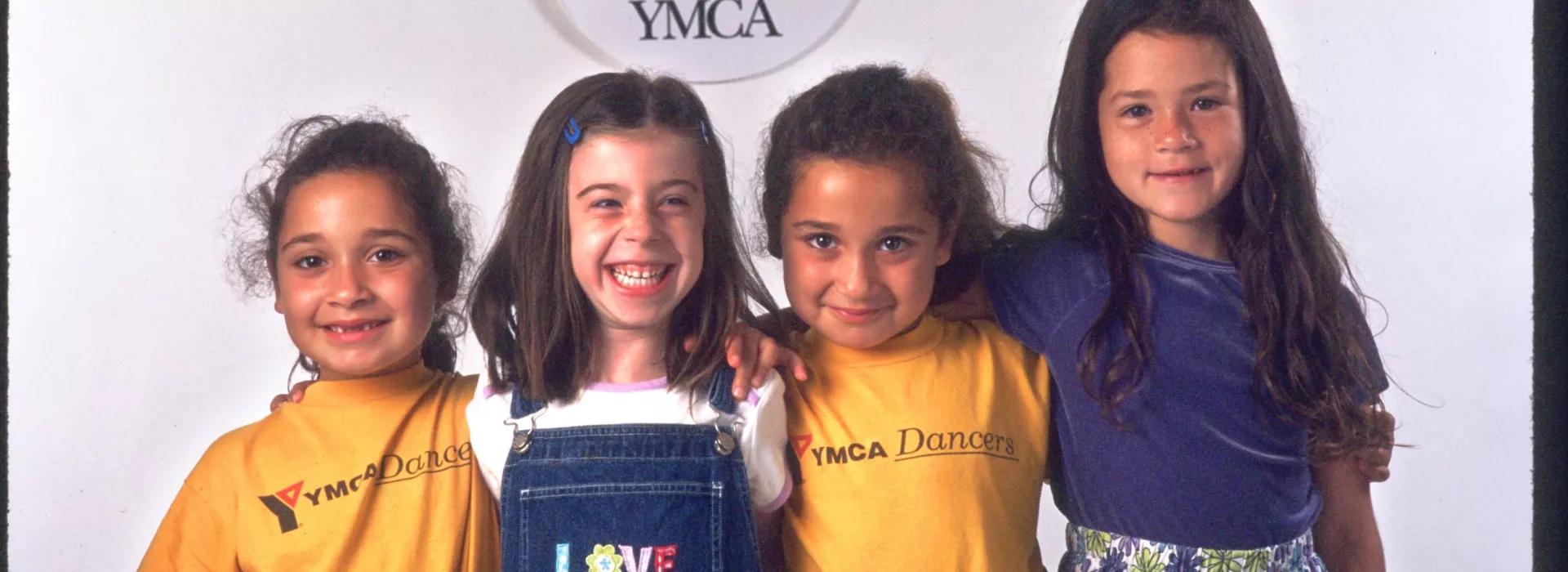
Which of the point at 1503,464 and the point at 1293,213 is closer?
the point at 1293,213

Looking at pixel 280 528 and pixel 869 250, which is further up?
pixel 869 250

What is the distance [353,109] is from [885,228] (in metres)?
0.95

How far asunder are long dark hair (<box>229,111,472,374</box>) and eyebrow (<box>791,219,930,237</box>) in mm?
439

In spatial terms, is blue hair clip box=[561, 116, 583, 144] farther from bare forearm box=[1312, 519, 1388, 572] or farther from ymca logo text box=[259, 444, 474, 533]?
bare forearm box=[1312, 519, 1388, 572]

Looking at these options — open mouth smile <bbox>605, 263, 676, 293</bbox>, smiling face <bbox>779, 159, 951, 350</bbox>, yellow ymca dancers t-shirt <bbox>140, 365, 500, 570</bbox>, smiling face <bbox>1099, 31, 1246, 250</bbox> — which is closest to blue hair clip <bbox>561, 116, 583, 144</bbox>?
open mouth smile <bbox>605, 263, 676, 293</bbox>

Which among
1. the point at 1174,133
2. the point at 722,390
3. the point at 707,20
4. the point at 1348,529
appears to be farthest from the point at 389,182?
the point at 1348,529

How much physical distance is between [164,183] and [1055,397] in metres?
1.37

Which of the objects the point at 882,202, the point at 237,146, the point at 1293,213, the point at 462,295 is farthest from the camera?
the point at 237,146

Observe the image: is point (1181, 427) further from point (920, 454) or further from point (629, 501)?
point (629, 501)

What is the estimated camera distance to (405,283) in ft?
4.97

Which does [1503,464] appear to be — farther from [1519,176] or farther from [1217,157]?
[1217,157]

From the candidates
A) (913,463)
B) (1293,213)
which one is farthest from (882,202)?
(1293,213)

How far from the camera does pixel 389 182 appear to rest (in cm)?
153

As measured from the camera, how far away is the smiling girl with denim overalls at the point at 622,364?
143cm
